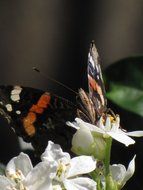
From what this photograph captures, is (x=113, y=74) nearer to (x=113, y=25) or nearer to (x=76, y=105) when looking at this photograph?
(x=76, y=105)

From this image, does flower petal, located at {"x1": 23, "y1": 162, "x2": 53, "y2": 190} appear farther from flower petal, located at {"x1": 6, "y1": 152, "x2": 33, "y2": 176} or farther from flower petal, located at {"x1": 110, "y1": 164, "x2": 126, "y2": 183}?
flower petal, located at {"x1": 110, "y1": 164, "x2": 126, "y2": 183}

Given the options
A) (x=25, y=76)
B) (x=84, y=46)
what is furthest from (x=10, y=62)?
(x=84, y=46)

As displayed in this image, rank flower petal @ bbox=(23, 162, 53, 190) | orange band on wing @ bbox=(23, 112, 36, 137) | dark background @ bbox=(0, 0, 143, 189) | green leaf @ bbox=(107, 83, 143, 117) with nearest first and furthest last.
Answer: flower petal @ bbox=(23, 162, 53, 190), orange band on wing @ bbox=(23, 112, 36, 137), green leaf @ bbox=(107, 83, 143, 117), dark background @ bbox=(0, 0, 143, 189)

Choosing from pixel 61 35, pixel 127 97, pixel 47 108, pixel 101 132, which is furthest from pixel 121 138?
pixel 61 35

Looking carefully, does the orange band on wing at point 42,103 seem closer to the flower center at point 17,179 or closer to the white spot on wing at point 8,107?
the white spot on wing at point 8,107

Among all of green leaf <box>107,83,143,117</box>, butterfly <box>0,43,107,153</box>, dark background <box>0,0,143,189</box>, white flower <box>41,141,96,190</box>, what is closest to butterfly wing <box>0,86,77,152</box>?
butterfly <box>0,43,107,153</box>

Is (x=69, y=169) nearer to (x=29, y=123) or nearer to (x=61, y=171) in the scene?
(x=61, y=171)
